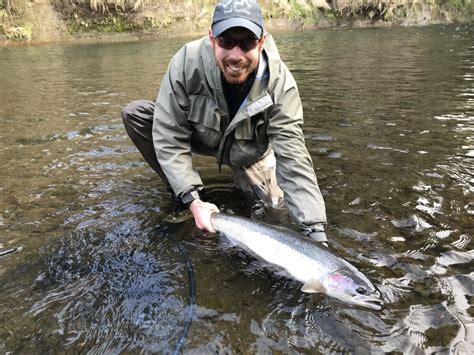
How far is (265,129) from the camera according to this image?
3.90 m

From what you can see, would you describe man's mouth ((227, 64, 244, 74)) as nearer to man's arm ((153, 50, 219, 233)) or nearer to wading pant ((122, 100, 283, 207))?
man's arm ((153, 50, 219, 233))

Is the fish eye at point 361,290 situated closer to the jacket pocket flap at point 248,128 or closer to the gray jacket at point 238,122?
the gray jacket at point 238,122

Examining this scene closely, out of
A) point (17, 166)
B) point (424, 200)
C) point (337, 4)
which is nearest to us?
point (424, 200)

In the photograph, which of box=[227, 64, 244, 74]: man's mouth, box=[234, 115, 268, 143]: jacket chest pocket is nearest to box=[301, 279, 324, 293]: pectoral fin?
box=[234, 115, 268, 143]: jacket chest pocket

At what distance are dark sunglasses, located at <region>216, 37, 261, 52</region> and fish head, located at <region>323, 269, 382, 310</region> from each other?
1.69 m

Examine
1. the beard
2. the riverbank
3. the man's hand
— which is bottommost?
the riverbank

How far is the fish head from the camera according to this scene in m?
2.71

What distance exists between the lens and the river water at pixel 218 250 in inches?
106

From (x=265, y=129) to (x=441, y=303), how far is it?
194cm

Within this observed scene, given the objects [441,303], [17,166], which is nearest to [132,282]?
[441,303]

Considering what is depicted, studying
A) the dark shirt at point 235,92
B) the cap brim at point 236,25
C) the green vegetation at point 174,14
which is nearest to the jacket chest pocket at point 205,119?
the dark shirt at point 235,92

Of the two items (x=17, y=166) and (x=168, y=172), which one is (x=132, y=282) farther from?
(x=17, y=166)

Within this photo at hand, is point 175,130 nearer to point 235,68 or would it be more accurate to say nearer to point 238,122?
point 238,122

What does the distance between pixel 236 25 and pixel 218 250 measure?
177 centimetres
